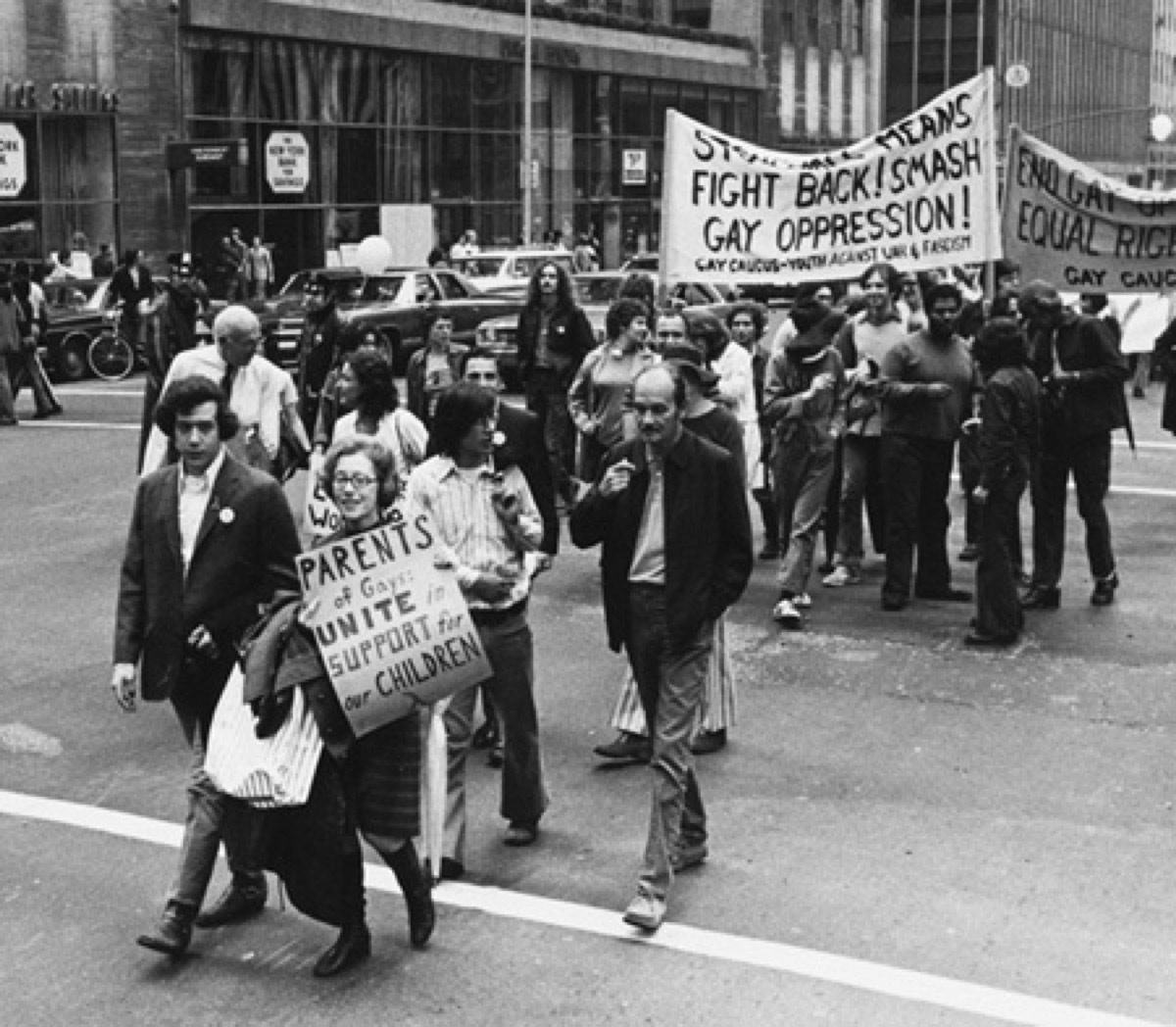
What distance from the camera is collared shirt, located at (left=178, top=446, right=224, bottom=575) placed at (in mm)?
6680

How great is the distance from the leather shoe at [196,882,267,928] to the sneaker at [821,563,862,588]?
603cm

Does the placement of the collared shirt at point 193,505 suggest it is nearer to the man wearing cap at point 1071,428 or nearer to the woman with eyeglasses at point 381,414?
the woman with eyeglasses at point 381,414

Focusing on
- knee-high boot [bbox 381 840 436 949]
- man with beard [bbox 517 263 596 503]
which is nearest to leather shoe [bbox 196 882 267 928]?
knee-high boot [bbox 381 840 436 949]

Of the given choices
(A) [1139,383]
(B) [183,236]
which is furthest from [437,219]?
(A) [1139,383]

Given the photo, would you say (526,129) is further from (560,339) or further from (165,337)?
(560,339)

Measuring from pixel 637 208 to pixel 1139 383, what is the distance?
3470 cm

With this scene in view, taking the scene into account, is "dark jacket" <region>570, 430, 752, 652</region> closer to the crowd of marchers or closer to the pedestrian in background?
the crowd of marchers

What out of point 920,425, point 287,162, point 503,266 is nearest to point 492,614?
point 920,425

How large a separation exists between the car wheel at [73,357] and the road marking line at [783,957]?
66.5ft

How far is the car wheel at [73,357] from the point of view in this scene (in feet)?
88.1

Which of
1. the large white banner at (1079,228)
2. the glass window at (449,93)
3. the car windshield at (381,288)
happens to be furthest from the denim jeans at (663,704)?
the glass window at (449,93)

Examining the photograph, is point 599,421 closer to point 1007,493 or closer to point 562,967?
point 1007,493

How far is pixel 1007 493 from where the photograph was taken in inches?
414

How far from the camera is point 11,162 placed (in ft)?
119
